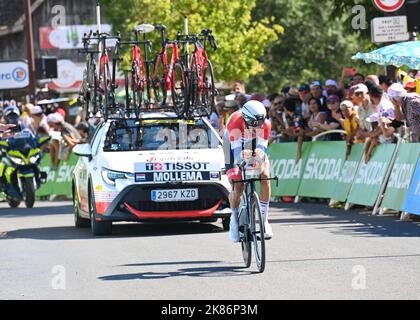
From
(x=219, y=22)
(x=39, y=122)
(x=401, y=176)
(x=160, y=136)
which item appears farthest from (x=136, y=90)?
(x=219, y=22)

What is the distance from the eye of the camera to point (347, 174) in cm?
2117

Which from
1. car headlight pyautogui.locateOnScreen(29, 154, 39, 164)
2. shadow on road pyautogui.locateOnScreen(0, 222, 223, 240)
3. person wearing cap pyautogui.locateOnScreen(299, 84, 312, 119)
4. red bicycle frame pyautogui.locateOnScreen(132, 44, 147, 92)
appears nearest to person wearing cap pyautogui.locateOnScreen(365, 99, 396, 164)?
shadow on road pyautogui.locateOnScreen(0, 222, 223, 240)

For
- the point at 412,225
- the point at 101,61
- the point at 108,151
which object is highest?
the point at 101,61

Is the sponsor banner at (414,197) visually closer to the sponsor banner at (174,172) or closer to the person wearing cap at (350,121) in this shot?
the sponsor banner at (174,172)

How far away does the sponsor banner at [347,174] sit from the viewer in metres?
20.8

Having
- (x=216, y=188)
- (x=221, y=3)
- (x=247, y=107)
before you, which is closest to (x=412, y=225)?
(x=216, y=188)

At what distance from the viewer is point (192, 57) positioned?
18703mm

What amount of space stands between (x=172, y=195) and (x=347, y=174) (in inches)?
195

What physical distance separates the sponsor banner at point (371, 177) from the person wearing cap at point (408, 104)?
5.15 feet

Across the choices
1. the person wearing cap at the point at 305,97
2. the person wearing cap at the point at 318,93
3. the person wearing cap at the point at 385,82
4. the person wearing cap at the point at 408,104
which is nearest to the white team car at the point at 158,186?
the person wearing cap at the point at 408,104

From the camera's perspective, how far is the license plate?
17.0 m

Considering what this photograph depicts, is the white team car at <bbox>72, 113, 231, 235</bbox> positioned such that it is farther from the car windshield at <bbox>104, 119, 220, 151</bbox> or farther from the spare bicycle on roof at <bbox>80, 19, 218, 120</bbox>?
the spare bicycle on roof at <bbox>80, 19, 218, 120</bbox>

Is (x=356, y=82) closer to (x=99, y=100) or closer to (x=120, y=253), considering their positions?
(x=99, y=100)

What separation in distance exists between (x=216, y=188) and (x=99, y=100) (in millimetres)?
3190
